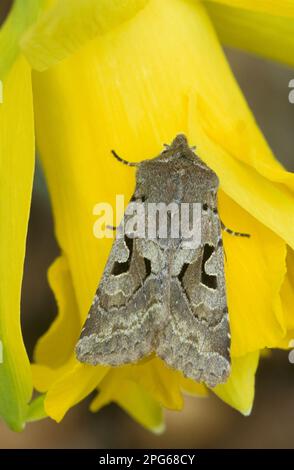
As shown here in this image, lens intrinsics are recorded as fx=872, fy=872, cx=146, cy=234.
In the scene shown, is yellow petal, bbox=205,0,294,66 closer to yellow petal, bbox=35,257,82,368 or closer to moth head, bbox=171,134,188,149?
moth head, bbox=171,134,188,149

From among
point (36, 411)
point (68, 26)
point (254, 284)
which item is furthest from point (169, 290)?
point (68, 26)

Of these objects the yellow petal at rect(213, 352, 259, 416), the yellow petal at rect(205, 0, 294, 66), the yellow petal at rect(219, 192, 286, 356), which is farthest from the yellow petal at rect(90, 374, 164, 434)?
the yellow petal at rect(205, 0, 294, 66)

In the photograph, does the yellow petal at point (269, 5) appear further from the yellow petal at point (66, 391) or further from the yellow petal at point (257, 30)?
the yellow petal at point (66, 391)

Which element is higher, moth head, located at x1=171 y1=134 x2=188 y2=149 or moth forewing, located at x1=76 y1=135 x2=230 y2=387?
moth head, located at x1=171 y1=134 x2=188 y2=149

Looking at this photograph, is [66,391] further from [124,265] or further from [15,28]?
[15,28]

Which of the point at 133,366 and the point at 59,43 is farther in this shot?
the point at 133,366

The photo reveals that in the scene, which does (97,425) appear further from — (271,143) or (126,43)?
(126,43)
